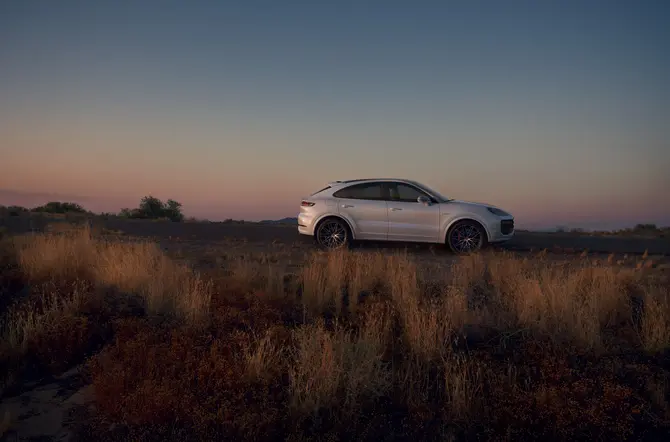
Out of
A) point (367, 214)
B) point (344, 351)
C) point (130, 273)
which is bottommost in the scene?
point (344, 351)

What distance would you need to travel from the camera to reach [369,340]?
6.43 metres

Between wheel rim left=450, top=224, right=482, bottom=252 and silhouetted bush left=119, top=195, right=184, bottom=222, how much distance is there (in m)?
24.0

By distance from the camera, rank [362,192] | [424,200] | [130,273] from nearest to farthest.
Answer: [130,273] < [424,200] < [362,192]

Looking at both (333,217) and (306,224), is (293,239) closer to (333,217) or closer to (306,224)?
(306,224)

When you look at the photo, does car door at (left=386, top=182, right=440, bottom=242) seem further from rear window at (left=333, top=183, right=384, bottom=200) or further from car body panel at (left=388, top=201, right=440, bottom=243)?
rear window at (left=333, top=183, right=384, bottom=200)

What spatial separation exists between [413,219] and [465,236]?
137cm

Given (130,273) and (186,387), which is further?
(130,273)

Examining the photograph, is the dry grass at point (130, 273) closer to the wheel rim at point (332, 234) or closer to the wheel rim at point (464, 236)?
the wheel rim at point (332, 234)

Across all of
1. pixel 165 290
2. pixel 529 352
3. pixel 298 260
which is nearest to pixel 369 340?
pixel 529 352

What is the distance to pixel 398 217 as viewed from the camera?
45.2ft

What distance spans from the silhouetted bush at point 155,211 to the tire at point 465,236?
78.7 feet

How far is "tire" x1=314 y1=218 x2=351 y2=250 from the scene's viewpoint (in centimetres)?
1396

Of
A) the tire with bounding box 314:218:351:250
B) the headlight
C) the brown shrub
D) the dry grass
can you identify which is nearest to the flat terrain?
the tire with bounding box 314:218:351:250

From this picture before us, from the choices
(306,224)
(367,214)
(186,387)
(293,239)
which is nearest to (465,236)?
(367,214)
